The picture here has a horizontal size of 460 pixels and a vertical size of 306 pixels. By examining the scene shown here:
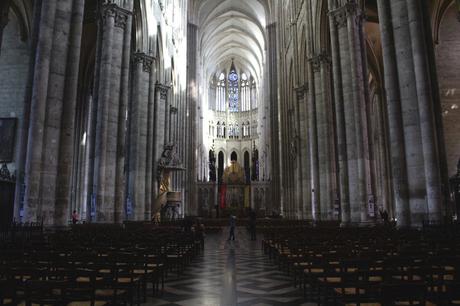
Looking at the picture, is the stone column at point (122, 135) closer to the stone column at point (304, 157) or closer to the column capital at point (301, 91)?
the stone column at point (304, 157)

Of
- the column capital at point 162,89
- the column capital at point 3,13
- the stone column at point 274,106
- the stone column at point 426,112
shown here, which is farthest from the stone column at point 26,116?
the stone column at point 274,106

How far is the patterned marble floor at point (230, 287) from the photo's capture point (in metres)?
6.28

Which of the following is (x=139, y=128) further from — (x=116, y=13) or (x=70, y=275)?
(x=70, y=275)

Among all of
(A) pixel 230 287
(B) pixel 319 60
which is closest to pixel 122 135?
(A) pixel 230 287

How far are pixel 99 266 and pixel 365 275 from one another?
3453 millimetres

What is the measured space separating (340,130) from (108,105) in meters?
12.2

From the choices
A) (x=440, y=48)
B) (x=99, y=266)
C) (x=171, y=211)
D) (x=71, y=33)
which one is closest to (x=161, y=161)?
(x=171, y=211)

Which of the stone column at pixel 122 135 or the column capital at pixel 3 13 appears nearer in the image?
the column capital at pixel 3 13

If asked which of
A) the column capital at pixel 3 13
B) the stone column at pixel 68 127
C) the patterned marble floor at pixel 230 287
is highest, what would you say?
the column capital at pixel 3 13

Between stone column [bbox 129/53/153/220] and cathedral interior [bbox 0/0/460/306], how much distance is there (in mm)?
95

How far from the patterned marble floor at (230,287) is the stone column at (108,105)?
25.4ft

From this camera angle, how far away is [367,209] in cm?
1761

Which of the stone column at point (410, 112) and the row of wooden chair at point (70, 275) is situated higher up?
the stone column at point (410, 112)

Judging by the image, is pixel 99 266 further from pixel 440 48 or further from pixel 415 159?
pixel 440 48
